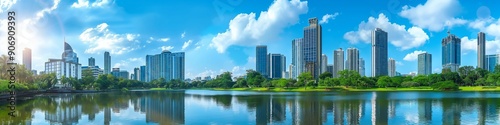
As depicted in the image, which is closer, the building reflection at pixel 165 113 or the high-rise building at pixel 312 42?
the building reflection at pixel 165 113

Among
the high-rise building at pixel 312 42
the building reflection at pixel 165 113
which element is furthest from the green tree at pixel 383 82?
the high-rise building at pixel 312 42

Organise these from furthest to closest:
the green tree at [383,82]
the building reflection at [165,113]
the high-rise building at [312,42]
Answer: the high-rise building at [312,42]
the green tree at [383,82]
the building reflection at [165,113]

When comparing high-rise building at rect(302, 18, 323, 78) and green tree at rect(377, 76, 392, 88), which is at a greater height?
high-rise building at rect(302, 18, 323, 78)

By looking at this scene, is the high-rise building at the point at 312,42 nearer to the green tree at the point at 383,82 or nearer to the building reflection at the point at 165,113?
the green tree at the point at 383,82

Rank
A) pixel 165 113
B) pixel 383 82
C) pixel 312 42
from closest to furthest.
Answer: pixel 165 113
pixel 383 82
pixel 312 42

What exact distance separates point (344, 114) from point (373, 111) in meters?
3.54

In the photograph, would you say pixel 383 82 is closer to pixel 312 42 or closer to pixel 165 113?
pixel 165 113

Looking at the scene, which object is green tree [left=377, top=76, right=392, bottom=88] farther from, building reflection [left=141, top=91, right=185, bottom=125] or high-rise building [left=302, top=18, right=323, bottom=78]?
high-rise building [left=302, top=18, right=323, bottom=78]

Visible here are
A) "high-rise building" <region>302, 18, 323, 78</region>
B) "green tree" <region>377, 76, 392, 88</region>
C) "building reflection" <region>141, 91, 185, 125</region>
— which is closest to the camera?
"building reflection" <region>141, 91, 185, 125</region>

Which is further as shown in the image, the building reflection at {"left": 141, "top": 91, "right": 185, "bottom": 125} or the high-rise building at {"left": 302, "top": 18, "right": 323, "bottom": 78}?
the high-rise building at {"left": 302, "top": 18, "right": 323, "bottom": 78}

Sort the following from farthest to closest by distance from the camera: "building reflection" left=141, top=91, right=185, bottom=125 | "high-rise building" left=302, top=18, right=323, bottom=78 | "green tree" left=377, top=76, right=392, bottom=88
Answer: "high-rise building" left=302, top=18, right=323, bottom=78 < "green tree" left=377, top=76, right=392, bottom=88 < "building reflection" left=141, top=91, right=185, bottom=125

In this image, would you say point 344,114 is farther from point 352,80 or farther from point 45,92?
point 45,92

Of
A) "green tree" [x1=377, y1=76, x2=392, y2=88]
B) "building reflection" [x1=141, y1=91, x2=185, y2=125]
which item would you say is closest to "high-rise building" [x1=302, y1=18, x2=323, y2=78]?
"green tree" [x1=377, y1=76, x2=392, y2=88]

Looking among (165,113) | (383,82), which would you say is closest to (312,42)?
(383,82)
